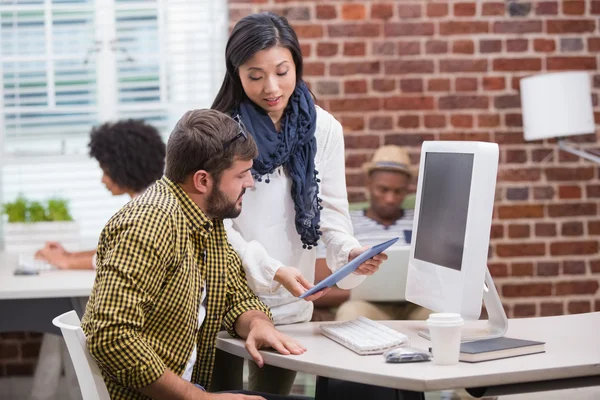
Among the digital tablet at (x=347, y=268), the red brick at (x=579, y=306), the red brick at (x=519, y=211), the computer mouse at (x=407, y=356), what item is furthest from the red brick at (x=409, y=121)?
the computer mouse at (x=407, y=356)

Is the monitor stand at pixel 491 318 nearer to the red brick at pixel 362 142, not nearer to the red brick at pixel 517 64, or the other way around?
the red brick at pixel 362 142

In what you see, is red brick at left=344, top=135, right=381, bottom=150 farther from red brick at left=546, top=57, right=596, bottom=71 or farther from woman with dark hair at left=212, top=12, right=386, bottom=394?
woman with dark hair at left=212, top=12, right=386, bottom=394

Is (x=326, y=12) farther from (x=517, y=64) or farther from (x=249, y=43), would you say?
(x=249, y=43)

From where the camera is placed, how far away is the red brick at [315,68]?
3.98 meters

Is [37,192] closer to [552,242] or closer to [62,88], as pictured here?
[62,88]

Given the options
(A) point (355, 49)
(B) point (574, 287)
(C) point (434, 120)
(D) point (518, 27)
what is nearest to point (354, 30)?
(A) point (355, 49)

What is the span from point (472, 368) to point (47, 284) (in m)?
1.88

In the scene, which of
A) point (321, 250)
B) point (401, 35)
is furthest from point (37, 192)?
point (401, 35)

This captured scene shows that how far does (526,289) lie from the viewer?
161 inches

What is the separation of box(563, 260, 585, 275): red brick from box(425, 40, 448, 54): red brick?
121 centimetres

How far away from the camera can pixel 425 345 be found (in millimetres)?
1739

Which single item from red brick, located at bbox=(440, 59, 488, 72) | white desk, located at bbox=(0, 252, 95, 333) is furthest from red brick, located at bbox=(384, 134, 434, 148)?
white desk, located at bbox=(0, 252, 95, 333)

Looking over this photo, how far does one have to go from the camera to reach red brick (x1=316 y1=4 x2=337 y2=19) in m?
3.98

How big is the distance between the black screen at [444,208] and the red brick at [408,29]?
7.39 feet
